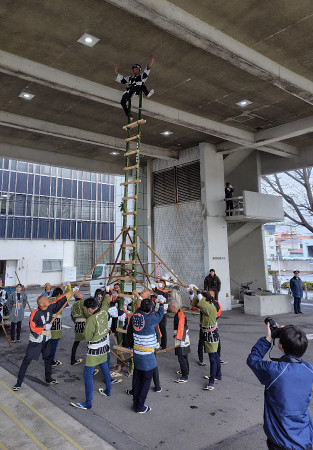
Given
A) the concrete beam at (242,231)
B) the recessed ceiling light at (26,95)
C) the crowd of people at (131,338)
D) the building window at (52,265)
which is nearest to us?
the crowd of people at (131,338)

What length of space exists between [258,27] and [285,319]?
32.9 ft

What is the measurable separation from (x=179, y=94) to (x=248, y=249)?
414 inches

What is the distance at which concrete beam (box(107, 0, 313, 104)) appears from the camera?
6214 mm

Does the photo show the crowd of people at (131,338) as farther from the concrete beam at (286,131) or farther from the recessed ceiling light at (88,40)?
the concrete beam at (286,131)

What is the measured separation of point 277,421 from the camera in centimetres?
230

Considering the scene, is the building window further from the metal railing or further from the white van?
the metal railing

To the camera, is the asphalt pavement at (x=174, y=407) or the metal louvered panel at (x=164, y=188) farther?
the metal louvered panel at (x=164, y=188)

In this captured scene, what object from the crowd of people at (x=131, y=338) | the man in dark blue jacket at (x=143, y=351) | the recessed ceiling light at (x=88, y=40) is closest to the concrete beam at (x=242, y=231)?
the crowd of people at (x=131, y=338)

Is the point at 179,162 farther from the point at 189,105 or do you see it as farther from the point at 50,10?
the point at 50,10

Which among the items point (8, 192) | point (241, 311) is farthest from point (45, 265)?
point (241, 311)

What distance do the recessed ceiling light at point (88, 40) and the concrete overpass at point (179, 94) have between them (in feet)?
0.37

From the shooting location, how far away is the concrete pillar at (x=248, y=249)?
687 inches

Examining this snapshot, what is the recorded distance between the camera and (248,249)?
59.1 feet

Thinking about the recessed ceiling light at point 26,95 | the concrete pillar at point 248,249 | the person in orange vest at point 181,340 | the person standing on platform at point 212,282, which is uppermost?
the recessed ceiling light at point 26,95
